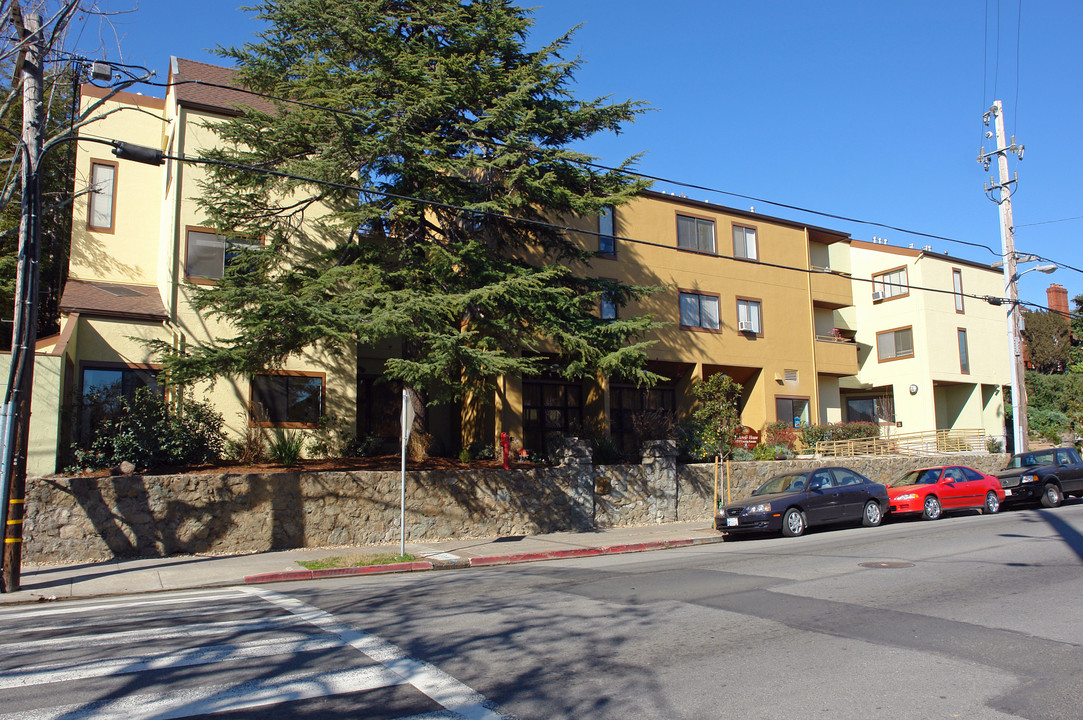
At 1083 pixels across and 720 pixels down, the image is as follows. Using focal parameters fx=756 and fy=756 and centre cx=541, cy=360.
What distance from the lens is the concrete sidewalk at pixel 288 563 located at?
11.4 m

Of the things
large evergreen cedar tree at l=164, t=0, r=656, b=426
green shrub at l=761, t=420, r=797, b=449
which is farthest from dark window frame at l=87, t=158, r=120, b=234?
green shrub at l=761, t=420, r=797, b=449

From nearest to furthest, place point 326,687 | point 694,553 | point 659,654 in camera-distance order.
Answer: point 326,687 < point 659,654 < point 694,553

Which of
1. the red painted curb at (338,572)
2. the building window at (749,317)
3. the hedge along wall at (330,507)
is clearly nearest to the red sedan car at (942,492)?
the hedge along wall at (330,507)

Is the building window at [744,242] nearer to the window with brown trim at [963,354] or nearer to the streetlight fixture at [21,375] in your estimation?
the window with brown trim at [963,354]

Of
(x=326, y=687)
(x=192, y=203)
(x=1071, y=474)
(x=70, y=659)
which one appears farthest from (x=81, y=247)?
(x=1071, y=474)

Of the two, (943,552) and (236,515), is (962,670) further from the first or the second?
(236,515)

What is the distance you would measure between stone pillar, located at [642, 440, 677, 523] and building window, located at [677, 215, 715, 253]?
958 centimetres

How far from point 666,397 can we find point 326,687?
23113mm

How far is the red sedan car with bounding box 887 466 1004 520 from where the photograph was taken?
18.8 m

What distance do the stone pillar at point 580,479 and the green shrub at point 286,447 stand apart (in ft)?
20.8

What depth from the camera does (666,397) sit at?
2773 centimetres

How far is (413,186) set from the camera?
17.3m

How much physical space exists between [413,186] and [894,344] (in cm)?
2571

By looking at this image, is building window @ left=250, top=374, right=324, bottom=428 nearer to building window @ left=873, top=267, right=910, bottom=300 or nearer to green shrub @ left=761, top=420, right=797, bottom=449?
green shrub @ left=761, top=420, right=797, bottom=449
